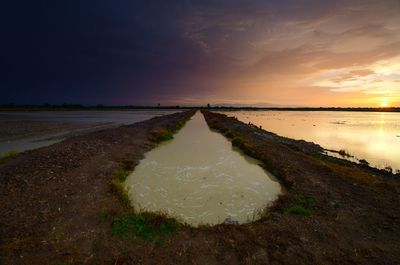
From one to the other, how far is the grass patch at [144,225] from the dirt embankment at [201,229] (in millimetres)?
291

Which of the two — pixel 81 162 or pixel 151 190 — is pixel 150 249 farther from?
pixel 81 162

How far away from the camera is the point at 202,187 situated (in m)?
13.6

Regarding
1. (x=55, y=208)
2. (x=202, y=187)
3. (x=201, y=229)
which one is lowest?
(x=202, y=187)

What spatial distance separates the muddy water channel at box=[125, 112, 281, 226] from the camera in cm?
1063

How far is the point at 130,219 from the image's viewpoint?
8.68m

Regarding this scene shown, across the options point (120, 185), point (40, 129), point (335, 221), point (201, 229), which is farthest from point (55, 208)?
point (40, 129)

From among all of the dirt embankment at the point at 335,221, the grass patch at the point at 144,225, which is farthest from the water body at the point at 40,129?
the dirt embankment at the point at 335,221

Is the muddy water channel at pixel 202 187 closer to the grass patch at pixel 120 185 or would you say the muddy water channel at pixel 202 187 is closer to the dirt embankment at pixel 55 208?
the grass patch at pixel 120 185

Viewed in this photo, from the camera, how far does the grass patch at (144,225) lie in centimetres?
786

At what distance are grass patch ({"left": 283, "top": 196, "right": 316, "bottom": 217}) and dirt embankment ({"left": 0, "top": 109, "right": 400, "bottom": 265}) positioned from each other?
46 mm

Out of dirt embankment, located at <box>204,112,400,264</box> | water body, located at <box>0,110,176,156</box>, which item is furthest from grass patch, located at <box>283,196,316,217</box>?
water body, located at <box>0,110,176,156</box>

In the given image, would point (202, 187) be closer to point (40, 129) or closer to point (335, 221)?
point (335, 221)

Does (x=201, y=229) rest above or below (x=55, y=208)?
below

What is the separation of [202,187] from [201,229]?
5.31 meters
